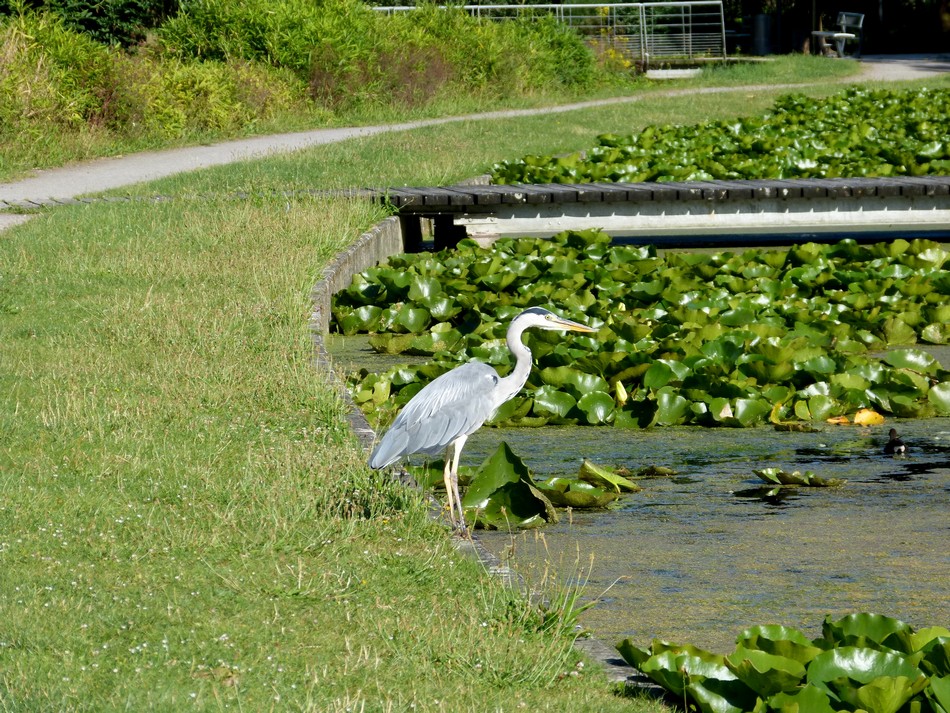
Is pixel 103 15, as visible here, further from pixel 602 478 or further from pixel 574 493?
pixel 574 493

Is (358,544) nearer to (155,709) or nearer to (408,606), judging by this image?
(408,606)

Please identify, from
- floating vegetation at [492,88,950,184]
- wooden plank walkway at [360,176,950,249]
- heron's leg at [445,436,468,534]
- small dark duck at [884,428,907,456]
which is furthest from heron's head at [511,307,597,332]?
floating vegetation at [492,88,950,184]

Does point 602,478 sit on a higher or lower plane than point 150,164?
lower

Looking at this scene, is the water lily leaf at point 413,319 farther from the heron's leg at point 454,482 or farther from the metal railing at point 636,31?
the metal railing at point 636,31

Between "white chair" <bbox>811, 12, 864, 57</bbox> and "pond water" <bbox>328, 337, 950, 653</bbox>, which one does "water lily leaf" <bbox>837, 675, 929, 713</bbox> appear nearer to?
"pond water" <bbox>328, 337, 950, 653</bbox>

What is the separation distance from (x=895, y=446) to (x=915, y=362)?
1059 millimetres

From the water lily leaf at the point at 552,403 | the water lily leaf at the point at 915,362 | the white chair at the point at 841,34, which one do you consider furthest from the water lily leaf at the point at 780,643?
the white chair at the point at 841,34

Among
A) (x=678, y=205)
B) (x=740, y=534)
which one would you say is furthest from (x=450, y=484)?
(x=678, y=205)

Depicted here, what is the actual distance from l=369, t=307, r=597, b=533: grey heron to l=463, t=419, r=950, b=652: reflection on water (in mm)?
410

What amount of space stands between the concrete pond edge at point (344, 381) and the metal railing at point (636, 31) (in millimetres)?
20628

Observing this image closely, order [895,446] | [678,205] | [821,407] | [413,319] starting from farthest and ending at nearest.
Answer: [678,205] → [413,319] → [821,407] → [895,446]

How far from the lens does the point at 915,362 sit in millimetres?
7410

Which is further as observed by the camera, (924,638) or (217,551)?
(217,551)

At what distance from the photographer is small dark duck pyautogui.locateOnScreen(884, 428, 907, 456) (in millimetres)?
6484
